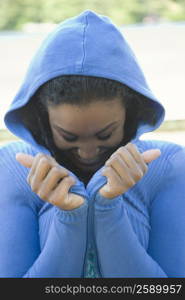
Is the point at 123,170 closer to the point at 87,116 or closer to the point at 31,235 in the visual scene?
the point at 87,116

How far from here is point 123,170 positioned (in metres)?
0.80

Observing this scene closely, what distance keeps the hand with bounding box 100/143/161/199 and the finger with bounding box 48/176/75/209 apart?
0.05 metres

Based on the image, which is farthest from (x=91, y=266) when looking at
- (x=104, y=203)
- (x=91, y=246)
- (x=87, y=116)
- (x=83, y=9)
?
(x=83, y=9)

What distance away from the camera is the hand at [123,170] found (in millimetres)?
799

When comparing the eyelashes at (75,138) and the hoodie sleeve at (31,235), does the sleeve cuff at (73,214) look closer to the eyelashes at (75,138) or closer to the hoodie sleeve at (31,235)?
the hoodie sleeve at (31,235)

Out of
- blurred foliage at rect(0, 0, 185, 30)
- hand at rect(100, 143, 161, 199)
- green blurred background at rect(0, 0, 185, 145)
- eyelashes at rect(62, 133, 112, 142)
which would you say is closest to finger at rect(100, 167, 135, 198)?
hand at rect(100, 143, 161, 199)

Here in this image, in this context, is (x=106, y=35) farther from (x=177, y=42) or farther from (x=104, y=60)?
(x=177, y=42)

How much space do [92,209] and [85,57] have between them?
0.78 ft

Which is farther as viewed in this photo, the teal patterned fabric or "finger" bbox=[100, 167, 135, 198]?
the teal patterned fabric

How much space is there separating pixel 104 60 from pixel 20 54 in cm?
194

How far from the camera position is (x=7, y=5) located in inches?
107

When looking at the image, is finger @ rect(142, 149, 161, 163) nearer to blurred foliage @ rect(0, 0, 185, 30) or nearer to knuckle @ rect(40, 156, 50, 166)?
knuckle @ rect(40, 156, 50, 166)

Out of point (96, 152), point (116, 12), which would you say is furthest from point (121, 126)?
point (116, 12)

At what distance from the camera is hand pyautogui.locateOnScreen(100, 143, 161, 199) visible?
0.80 m
